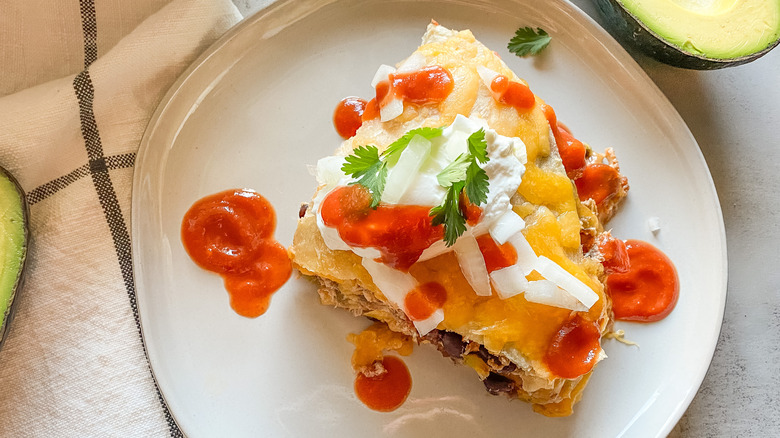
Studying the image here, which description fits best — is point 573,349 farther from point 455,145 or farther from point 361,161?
point 361,161

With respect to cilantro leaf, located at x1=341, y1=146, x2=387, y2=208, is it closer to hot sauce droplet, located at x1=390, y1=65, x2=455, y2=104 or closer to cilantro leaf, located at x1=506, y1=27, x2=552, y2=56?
hot sauce droplet, located at x1=390, y1=65, x2=455, y2=104

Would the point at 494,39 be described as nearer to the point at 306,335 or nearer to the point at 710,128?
the point at 710,128

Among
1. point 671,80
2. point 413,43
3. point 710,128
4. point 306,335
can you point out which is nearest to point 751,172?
point 710,128

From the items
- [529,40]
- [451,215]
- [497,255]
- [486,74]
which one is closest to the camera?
[451,215]

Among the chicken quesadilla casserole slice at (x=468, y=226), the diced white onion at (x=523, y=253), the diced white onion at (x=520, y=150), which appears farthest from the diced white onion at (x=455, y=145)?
the diced white onion at (x=523, y=253)

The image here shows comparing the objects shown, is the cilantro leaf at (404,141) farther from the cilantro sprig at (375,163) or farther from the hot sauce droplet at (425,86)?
the hot sauce droplet at (425,86)

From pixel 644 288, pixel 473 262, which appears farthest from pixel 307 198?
pixel 644 288
